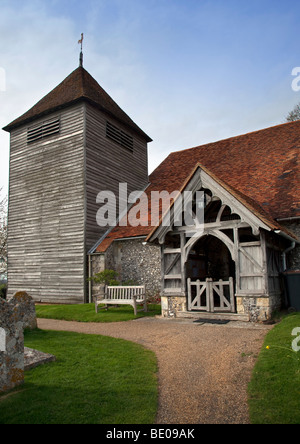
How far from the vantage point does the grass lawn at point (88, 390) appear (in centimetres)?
343

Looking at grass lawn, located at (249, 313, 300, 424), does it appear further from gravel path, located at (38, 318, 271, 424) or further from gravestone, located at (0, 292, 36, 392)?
gravestone, located at (0, 292, 36, 392)

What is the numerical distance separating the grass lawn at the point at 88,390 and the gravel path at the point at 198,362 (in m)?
0.25

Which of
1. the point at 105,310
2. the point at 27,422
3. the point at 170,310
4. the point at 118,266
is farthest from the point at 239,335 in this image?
the point at 118,266

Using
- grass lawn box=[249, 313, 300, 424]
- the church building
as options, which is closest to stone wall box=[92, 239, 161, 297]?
the church building

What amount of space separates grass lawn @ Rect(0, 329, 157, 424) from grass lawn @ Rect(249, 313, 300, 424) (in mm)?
1245

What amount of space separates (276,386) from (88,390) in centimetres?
249

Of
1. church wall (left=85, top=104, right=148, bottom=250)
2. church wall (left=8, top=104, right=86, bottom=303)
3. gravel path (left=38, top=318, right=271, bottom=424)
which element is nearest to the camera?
gravel path (left=38, top=318, right=271, bottom=424)

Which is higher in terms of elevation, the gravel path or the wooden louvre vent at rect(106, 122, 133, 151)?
the wooden louvre vent at rect(106, 122, 133, 151)

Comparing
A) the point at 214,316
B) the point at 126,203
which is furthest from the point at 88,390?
the point at 126,203

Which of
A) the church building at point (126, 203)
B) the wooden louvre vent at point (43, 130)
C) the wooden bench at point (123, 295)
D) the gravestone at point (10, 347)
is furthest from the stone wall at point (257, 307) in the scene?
Answer: the wooden louvre vent at point (43, 130)

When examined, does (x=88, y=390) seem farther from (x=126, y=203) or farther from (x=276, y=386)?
(x=126, y=203)

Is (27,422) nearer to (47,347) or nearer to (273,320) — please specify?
(47,347)

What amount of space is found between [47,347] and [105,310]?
578cm

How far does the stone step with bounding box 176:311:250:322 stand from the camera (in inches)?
357
